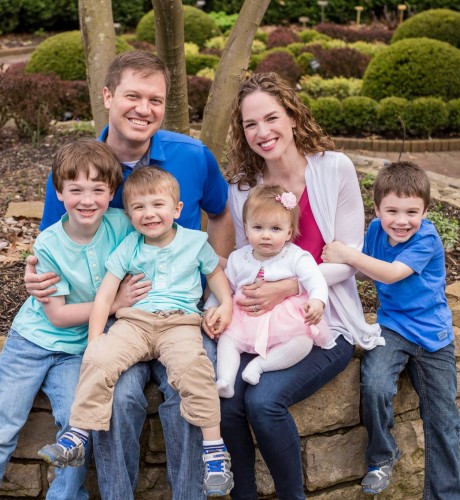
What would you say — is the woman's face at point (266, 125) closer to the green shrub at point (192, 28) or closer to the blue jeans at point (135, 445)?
the blue jeans at point (135, 445)

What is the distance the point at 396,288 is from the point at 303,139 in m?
0.69

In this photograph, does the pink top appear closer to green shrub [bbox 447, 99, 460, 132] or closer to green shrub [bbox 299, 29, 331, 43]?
green shrub [bbox 447, 99, 460, 132]

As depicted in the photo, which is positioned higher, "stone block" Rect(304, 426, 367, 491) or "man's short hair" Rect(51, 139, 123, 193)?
"man's short hair" Rect(51, 139, 123, 193)

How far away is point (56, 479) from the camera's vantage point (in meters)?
2.84

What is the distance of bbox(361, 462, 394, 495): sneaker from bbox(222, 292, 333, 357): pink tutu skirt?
0.55 m

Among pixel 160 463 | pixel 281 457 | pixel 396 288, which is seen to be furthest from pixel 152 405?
pixel 396 288

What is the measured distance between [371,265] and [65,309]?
3.72 feet

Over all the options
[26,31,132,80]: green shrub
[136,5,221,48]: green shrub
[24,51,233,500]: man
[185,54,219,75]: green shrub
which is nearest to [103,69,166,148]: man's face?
[24,51,233,500]: man

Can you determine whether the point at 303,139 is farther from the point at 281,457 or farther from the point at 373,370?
the point at 281,457

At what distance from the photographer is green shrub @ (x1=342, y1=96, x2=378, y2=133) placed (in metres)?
9.02

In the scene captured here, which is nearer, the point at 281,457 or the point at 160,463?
the point at 281,457

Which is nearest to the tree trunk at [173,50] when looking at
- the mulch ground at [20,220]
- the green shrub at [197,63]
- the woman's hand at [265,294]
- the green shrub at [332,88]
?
the mulch ground at [20,220]

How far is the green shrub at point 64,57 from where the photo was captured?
9898mm

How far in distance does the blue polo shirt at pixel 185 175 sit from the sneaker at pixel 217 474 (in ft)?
3.15
